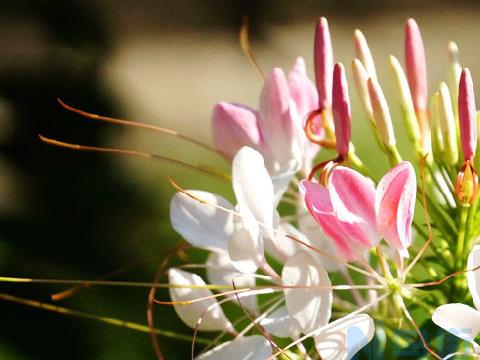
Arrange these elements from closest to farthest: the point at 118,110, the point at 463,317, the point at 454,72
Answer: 1. the point at 463,317
2. the point at 454,72
3. the point at 118,110

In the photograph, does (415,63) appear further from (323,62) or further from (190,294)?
(190,294)

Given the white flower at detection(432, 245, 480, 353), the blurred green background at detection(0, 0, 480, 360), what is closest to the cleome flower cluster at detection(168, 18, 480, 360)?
the white flower at detection(432, 245, 480, 353)

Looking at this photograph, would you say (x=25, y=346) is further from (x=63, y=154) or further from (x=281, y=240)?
(x=281, y=240)

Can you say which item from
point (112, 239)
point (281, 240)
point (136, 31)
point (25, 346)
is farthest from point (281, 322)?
point (136, 31)

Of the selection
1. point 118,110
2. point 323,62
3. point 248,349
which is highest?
point 323,62

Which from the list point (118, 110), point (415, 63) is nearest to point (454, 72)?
point (415, 63)

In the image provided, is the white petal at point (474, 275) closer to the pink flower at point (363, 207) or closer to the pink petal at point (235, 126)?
the pink flower at point (363, 207)

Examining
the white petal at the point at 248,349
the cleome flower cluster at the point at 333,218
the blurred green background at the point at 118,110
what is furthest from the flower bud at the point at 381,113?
the blurred green background at the point at 118,110
